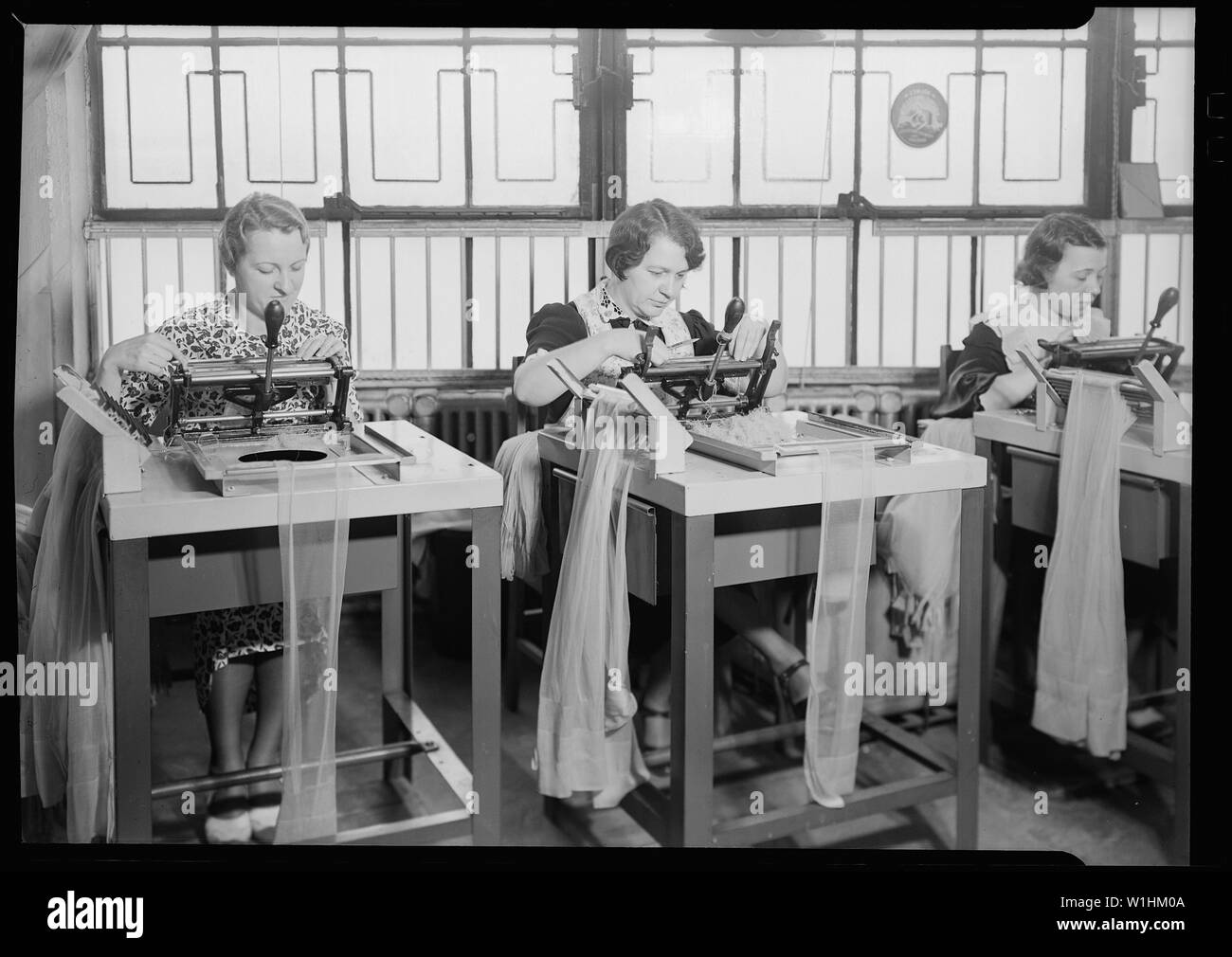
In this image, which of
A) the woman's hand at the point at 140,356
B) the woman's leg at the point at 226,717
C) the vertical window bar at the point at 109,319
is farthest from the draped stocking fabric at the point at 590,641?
the vertical window bar at the point at 109,319

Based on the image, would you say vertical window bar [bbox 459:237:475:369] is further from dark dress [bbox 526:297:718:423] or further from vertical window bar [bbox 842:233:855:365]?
vertical window bar [bbox 842:233:855:365]

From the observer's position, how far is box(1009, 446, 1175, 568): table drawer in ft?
8.33

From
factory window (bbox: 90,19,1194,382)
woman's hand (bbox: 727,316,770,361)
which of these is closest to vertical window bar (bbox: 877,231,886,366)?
factory window (bbox: 90,19,1194,382)

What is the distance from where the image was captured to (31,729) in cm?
248

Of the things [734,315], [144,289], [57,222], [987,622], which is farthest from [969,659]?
[57,222]

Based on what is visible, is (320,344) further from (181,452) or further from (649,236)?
(649,236)

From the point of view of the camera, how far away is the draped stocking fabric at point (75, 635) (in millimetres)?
2385

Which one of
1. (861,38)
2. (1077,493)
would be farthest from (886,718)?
(861,38)

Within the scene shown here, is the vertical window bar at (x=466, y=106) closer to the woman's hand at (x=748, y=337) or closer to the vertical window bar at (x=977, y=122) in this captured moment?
the woman's hand at (x=748, y=337)

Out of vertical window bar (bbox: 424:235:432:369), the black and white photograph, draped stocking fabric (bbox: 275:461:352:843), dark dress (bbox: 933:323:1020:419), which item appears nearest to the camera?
draped stocking fabric (bbox: 275:461:352:843)

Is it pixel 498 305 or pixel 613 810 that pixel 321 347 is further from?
pixel 613 810

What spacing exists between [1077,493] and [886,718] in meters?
0.59

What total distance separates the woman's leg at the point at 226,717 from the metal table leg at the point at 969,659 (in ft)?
4.44

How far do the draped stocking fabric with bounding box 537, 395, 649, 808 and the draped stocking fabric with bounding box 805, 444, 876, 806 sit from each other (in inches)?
14.1
